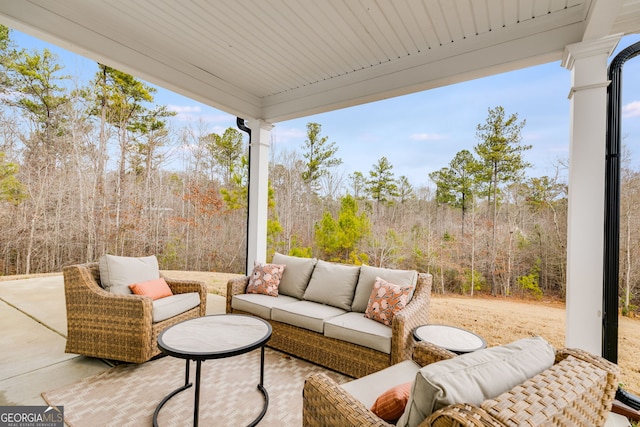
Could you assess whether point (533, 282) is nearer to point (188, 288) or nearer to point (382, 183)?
point (382, 183)

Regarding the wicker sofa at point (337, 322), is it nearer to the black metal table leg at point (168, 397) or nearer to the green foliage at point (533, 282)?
the black metal table leg at point (168, 397)

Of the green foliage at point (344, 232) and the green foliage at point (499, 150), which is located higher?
the green foliage at point (499, 150)

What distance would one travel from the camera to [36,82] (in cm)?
516

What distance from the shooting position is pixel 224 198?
21.9 feet

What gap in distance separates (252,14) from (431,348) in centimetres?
297

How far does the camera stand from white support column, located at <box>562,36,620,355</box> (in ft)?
7.28

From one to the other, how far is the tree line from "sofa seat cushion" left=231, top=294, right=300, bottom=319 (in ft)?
5.79

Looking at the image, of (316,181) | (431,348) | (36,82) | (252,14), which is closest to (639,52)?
(431,348)

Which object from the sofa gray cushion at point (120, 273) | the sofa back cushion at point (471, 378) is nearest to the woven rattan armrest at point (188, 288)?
the sofa gray cushion at point (120, 273)

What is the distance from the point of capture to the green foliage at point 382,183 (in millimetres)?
4754

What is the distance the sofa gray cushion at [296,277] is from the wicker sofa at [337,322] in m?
0.01

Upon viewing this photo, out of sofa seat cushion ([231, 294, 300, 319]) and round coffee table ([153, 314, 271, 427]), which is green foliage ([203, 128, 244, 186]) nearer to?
sofa seat cushion ([231, 294, 300, 319])

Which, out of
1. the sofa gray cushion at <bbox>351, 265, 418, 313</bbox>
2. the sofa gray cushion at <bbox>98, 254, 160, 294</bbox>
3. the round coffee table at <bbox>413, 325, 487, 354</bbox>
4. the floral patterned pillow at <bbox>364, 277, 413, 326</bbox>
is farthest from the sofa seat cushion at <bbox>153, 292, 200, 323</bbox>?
the round coffee table at <bbox>413, 325, 487, 354</bbox>

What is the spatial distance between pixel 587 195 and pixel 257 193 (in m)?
3.74
